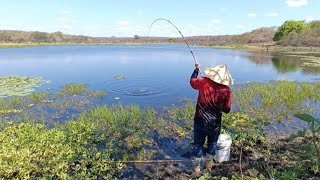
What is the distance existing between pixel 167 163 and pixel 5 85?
47.3ft

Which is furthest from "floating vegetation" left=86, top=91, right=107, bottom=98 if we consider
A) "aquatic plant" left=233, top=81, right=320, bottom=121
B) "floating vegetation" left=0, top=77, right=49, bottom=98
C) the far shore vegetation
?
the far shore vegetation

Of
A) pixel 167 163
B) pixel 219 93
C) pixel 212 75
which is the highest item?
pixel 212 75

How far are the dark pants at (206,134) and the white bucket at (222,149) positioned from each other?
34 cm

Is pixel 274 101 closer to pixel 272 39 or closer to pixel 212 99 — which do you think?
pixel 212 99

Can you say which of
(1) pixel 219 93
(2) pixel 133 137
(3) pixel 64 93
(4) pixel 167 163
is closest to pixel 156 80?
(3) pixel 64 93

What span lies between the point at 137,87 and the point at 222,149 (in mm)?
10891

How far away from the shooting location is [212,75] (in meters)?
4.80

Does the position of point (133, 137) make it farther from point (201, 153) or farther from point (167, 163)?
point (201, 153)

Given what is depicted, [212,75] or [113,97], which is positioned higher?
[212,75]

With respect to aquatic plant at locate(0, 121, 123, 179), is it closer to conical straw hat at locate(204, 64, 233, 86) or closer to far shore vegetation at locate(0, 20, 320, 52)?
conical straw hat at locate(204, 64, 233, 86)

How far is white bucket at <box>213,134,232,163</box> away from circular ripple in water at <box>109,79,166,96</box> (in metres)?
8.62

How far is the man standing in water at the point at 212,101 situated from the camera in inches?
190

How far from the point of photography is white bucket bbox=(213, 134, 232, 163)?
570 centimetres

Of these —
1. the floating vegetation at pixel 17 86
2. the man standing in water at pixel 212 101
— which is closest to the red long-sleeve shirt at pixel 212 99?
the man standing in water at pixel 212 101
